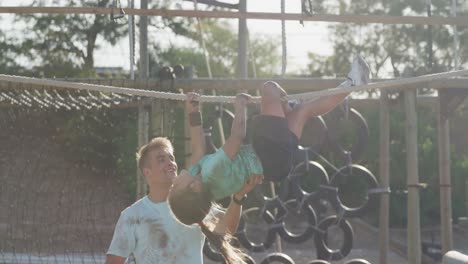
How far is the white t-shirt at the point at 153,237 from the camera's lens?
436 cm

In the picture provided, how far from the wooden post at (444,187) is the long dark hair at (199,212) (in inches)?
97.5

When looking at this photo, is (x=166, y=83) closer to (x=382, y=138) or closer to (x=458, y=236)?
(x=382, y=138)

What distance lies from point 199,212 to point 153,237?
0.80 feet

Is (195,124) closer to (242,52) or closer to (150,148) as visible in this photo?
(150,148)

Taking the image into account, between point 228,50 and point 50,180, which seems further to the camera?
point 228,50

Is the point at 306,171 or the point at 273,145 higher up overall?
the point at 273,145

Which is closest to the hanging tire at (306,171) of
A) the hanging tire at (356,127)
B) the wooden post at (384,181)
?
the hanging tire at (356,127)

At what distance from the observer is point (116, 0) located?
5918 mm

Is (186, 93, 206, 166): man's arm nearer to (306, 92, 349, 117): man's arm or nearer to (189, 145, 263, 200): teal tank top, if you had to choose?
(189, 145, 263, 200): teal tank top

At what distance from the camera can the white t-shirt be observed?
436cm

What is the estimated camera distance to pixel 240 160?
4.58 meters

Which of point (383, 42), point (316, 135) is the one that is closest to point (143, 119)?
point (316, 135)

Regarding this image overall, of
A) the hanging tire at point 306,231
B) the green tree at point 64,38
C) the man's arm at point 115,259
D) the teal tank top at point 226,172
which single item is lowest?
the hanging tire at point 306,231

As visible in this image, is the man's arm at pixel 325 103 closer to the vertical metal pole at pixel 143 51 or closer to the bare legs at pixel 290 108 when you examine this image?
the bare legs at pixel 290 108
